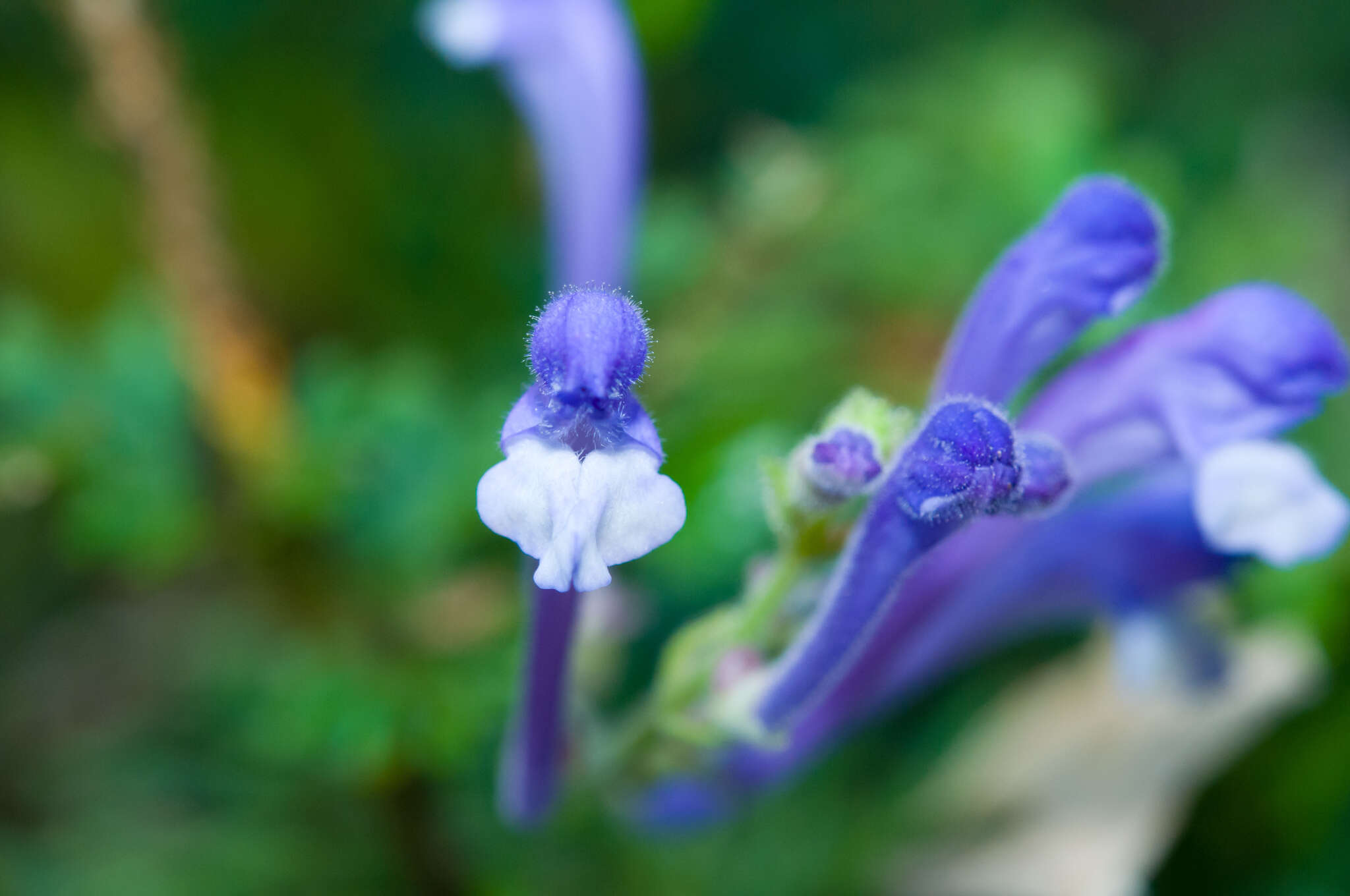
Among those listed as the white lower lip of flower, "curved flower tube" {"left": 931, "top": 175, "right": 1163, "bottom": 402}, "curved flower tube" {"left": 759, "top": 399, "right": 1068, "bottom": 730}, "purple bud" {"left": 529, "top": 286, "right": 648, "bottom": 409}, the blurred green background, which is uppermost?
the blurred green background

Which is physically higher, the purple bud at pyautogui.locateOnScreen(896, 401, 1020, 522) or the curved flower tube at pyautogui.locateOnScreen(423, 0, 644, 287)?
the curved flower tube at pyautogui.locateOnScreen(423, 0, 644, 287)

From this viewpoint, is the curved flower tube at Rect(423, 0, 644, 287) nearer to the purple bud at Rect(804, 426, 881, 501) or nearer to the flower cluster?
the flower cluster

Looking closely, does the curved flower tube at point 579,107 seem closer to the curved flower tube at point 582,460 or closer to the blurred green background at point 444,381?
the blurred green background at point 444,381

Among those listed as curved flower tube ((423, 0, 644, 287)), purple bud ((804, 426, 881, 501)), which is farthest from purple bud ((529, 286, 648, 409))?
curved flower tube ((423, 0, 644, 287))

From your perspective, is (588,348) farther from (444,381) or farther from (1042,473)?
(444,381)

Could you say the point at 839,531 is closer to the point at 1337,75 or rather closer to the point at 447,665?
the point at 447,665

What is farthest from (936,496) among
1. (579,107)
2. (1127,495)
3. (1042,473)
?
(579,107)
